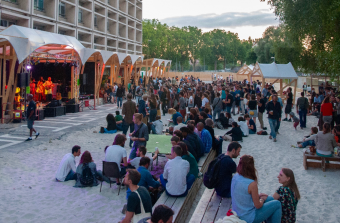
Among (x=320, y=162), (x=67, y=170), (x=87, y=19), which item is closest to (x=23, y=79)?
(x=67, y=170)

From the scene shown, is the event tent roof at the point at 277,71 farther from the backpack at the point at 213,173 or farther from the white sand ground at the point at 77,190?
the backpack at the point at 213,173

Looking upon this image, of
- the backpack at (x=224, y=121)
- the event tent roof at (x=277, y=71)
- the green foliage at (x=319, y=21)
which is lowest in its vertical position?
the backpack at (x=224, y=121)

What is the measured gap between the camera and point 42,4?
29.0m

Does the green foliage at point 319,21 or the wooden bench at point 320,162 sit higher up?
the green foliage at point 319,21

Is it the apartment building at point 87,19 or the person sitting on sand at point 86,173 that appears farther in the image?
the apartment building at point 87,19

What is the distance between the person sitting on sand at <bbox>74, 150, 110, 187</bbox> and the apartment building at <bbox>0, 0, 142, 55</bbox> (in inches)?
751

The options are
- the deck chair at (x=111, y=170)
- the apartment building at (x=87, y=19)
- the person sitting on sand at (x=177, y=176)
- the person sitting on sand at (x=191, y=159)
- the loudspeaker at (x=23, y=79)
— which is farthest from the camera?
the apartment building at (x=87, y=19)

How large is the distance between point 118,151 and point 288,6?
1056 cm

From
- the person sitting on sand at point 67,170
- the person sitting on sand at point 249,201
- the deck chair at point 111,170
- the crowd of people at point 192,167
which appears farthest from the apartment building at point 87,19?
the person sitting on sand at point 249,201

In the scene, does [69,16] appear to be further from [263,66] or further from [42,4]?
[263,66]

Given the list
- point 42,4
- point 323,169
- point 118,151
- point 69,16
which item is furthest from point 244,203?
point 69,16

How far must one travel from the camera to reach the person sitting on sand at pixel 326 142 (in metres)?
7.95

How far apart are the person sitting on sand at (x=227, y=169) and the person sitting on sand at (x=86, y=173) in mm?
2798

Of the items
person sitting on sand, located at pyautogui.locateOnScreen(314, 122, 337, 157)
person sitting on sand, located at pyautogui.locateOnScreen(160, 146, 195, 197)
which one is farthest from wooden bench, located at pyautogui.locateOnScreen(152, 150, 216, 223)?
person sitting on sand, located at pyautogui.locateOnScreen(314, 122, 337, 157)
